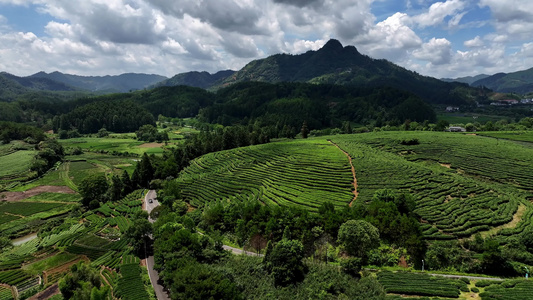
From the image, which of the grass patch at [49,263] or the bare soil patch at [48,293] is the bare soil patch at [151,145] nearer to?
the grass patch at [49,263]

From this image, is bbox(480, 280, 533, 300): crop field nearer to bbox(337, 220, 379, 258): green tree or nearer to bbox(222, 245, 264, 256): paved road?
bbox(337, 220, 379, 258): green tree

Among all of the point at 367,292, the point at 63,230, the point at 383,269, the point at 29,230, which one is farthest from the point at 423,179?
the point at 29,230

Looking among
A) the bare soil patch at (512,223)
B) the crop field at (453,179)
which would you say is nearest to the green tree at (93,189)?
the crop field at (453,179)

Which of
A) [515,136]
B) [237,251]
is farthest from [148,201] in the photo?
[515,136]

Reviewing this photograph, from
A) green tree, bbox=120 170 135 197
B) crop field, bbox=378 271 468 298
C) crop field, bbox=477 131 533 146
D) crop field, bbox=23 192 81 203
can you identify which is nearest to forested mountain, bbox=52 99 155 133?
crop field, bbox=23 192 81 203

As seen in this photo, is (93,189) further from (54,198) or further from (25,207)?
(25,207)
